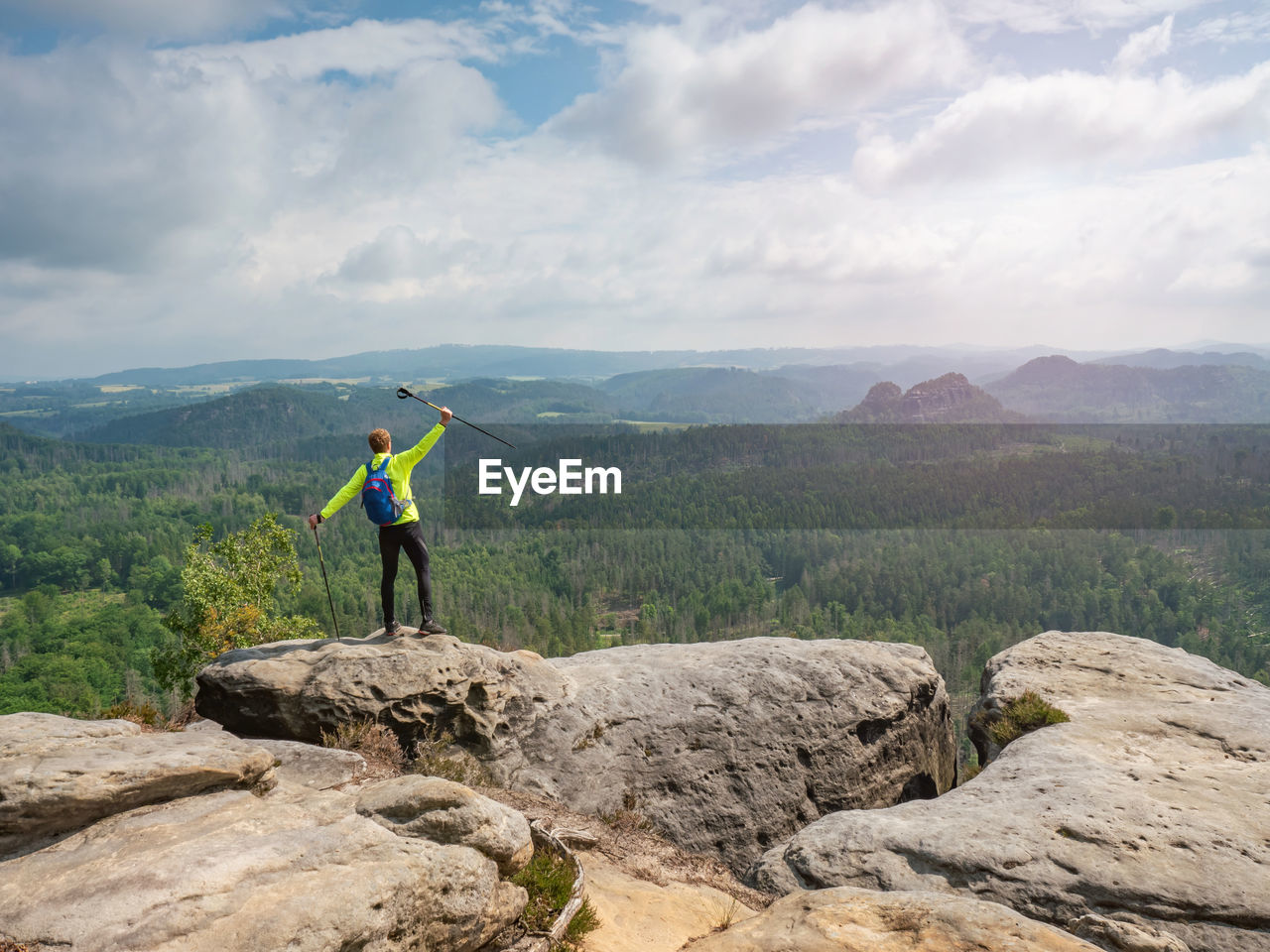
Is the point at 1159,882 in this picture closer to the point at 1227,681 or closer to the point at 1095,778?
the point at 1095,778

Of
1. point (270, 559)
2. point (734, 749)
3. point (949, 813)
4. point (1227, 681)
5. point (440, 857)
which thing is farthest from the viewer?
point (270, 559)

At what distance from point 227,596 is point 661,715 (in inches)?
754

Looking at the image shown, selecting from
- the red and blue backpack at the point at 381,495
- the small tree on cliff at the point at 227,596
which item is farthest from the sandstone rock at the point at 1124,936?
the small tree on cliff at the point at 227,596

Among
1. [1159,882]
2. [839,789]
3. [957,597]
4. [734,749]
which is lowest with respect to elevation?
[957,597]

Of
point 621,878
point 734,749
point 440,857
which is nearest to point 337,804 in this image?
point 440,857

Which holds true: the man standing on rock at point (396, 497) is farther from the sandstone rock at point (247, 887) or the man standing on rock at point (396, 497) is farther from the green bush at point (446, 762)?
the sandstone rock at point (247, 887)

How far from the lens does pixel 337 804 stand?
11281mm

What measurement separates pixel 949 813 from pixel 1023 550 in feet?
609

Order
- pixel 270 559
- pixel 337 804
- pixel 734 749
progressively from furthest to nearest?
pixel 270 559 → pixel 734 749 → pixel 337 804

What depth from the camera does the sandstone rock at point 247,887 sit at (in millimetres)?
8055

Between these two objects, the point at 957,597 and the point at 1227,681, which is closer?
the point at 1227,681

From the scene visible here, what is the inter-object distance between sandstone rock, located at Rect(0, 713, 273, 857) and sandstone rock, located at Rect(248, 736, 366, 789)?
31.3 inches

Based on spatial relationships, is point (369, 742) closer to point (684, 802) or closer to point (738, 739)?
point (684, 802)

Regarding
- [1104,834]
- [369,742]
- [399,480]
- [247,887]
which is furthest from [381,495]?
[1104,834]
